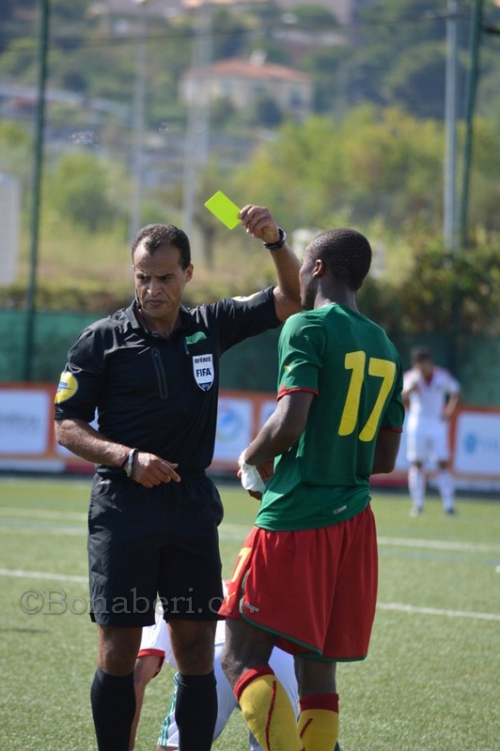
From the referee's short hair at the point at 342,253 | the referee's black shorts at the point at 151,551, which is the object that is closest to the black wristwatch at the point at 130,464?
the referee's black shorts at the point at 151,551

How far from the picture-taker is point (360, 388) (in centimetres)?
425

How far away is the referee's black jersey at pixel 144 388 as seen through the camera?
14.6ft

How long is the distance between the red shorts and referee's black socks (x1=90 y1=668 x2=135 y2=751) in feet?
1.63

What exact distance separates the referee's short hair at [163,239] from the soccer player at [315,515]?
0.49 meters

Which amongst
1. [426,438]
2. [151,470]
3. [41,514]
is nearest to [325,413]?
[151,470]

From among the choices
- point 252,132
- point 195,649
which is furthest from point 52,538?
point 252,132

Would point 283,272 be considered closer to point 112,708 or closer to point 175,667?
point 175,667

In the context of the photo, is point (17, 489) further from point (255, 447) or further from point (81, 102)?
point (81, 102)

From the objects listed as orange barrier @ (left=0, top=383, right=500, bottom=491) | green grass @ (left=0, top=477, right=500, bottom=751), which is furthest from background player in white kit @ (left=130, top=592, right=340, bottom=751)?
orange barrier @ (left=0, top=383, right=500, bottom=491)

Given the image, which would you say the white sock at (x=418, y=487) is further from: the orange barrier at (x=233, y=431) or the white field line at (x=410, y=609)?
the white field line at (x=410, y=609)

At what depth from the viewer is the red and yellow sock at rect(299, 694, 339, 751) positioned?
14.0ft

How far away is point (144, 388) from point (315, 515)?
795 mm

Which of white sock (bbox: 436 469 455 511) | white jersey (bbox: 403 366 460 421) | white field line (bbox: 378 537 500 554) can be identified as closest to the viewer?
white field line (bbox: 378 537 500 554)

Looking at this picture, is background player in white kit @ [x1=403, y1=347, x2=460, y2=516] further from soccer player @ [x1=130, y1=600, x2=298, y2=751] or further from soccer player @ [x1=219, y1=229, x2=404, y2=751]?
soccer player @ [x1=219, y1=229, x2=404, y2=751]
